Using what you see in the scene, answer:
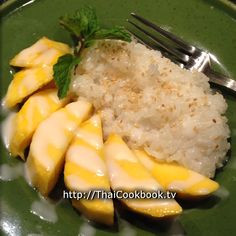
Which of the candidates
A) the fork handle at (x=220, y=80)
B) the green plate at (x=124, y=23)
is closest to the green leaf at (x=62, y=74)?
the green plate at (x=124, y=23)

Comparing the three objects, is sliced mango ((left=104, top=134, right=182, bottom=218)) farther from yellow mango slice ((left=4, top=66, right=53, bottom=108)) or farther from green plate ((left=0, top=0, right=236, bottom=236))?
yellow mango slice ((left=4, top=66, right=53, bottom=108))

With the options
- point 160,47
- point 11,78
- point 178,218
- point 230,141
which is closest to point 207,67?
point 160,47

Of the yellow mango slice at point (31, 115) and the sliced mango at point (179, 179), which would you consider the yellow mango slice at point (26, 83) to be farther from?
the sliced mango at point (179, 179)

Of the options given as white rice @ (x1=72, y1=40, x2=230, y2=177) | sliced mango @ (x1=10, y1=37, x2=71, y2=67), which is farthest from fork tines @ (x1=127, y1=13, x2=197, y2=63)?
sliced mango @ (x1=10, y1=37, x2=71, y2=67)

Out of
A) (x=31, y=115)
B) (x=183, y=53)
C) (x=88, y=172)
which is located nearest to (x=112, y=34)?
(x=183, y=53)

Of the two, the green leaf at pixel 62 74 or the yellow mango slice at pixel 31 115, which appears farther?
the green leaf at pixel 62 74

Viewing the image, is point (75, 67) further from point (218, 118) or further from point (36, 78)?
point (218, 118)
